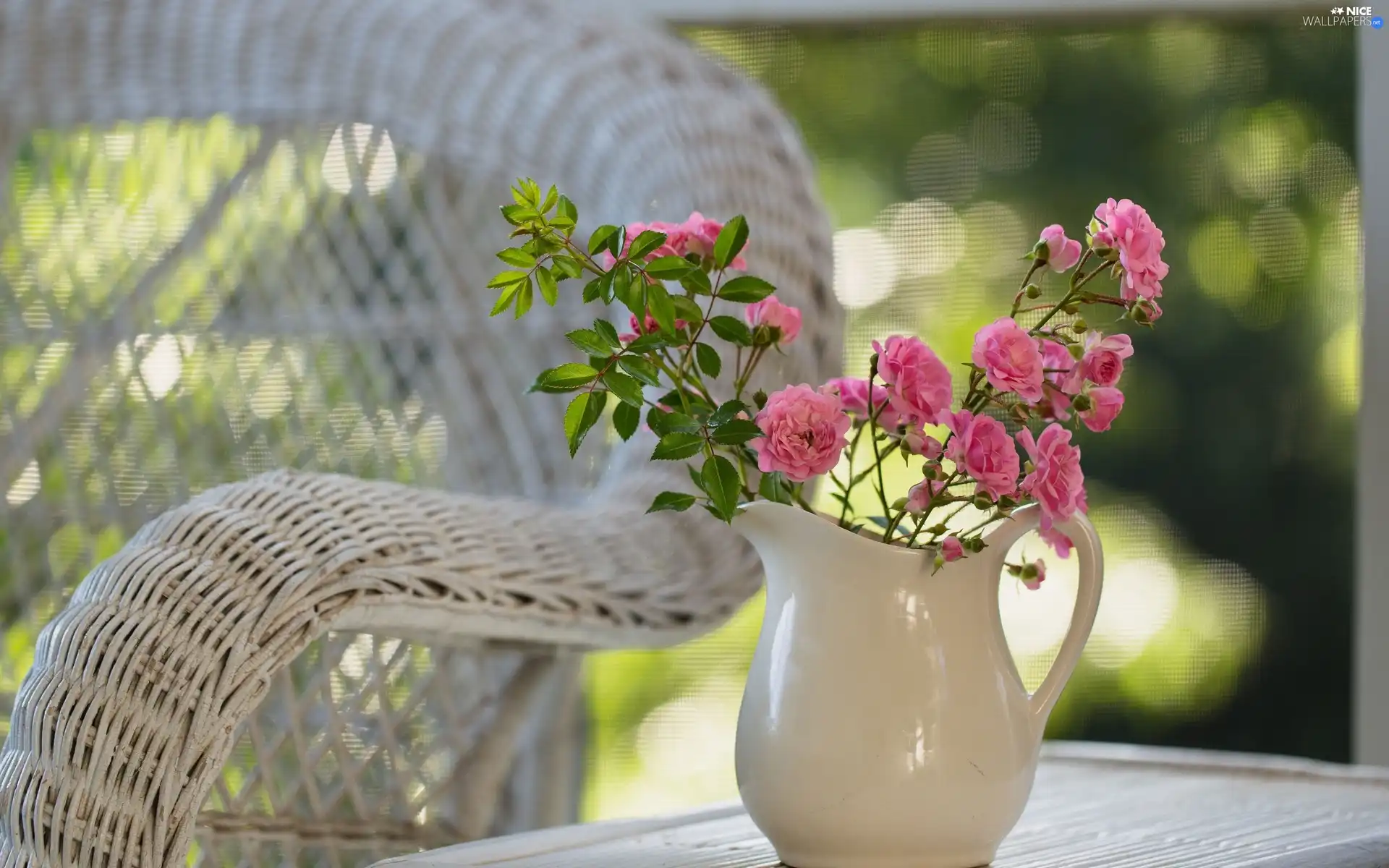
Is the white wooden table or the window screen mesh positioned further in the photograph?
the window screen mesh

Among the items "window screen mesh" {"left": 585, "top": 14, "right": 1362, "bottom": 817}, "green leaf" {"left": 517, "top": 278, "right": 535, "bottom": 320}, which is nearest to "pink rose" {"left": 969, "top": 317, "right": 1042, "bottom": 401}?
"green leaf" {"left": 517, "top": 278, "right": 535, "bottom": 320}

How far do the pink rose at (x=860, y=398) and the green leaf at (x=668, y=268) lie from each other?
3.6 inches

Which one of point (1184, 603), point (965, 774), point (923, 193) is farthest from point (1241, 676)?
point (965, 774)

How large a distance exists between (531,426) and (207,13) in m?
0.50

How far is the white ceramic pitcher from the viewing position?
0.69 metres

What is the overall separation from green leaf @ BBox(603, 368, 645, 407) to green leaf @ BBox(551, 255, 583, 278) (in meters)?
0.05

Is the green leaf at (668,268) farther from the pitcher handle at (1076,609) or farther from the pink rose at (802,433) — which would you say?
the pitcher handle at (1076,609)

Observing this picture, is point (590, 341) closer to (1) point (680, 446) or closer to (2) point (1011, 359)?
(1) point (680, 446)

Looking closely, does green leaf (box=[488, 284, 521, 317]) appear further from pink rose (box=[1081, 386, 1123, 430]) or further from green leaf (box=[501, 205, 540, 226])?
pink rose (box=[1081, 386, 1123, 430])

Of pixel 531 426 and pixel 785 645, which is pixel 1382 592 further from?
pixel 785 645

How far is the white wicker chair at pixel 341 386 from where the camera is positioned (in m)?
0.78

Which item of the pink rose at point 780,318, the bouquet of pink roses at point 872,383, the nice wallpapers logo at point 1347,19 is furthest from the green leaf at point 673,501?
the nice wallpapers logo at point 1347,19

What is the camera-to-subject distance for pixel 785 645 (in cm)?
73

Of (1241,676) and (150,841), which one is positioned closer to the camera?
(150,841)
